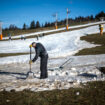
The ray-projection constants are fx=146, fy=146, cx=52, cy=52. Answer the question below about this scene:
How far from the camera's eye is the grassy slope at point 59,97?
466cm

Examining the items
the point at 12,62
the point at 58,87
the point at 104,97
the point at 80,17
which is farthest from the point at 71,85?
the point at 80,17

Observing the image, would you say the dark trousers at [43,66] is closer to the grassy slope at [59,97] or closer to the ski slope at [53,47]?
the grassy slope at [59,97]

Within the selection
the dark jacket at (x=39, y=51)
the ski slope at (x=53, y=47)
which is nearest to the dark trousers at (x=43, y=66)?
the dark jacket at (x=39, y=51)

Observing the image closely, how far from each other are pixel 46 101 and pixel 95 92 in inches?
72.1

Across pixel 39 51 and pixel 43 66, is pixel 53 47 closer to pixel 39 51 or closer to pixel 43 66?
pixel 43 66

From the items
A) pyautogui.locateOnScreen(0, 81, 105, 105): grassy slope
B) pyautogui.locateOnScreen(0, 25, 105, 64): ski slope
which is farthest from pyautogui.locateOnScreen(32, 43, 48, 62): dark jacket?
pyautogui.locateOnScreen(0, 25, 105, 64): ski slope

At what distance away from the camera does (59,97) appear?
5.02 metres

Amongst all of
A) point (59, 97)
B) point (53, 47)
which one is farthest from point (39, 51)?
point (53, 47)

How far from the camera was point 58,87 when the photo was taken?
6.07 m

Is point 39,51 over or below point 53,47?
below

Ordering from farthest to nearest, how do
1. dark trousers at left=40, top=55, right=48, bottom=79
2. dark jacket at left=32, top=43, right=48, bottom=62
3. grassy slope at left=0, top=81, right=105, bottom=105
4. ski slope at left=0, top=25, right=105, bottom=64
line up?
1. ski slope at left=0, top=25, right=105, bottom=64
2. dark trousers at left=40, top=55, right=48, bottom=79
3. dark jacket at left=32, top=43, right=48, bottom=62
4. grassy slope at left=0, top=81, right=105, bottom=105

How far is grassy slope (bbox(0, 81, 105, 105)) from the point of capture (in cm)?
466

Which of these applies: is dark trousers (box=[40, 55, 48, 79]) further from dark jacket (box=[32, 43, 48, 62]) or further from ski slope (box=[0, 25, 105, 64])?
ski slope (box=[0, 25, 105, 64])

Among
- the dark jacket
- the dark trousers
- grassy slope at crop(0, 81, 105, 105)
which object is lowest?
grassy slope at crop(0, 81, 105, 105)
